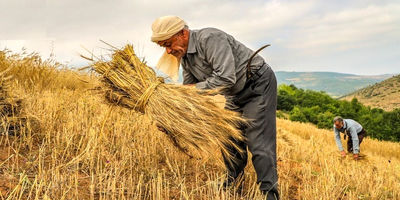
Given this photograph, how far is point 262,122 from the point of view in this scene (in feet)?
9.04

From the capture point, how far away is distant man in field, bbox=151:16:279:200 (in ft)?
8.52

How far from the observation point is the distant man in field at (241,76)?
260cm

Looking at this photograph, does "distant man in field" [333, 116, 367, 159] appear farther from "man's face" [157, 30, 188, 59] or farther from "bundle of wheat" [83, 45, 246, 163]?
"man's face" [157, 30, 188, 59]

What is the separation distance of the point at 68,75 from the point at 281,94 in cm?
A: 2840

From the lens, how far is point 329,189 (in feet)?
10.2

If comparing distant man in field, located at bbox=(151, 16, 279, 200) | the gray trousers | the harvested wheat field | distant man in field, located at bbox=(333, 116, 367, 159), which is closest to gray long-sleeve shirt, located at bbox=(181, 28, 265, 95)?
distant man in field, located at bbox=(151, 16, 279, 200)

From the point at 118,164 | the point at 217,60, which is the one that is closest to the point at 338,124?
the point at 217,60

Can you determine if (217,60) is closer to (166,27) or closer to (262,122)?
(166,27)

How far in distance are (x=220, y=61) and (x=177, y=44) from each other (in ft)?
1.37

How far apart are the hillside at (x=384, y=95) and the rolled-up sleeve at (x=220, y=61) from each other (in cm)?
6237

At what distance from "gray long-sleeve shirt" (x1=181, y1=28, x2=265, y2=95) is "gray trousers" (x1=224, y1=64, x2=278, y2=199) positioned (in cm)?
11

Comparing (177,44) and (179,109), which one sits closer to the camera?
(179,109)

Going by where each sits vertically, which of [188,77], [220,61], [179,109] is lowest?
[179,109]

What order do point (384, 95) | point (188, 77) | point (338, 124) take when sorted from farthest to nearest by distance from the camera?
1. point (384, 95)
2. point (338, 124)
3. point (188, 77)
